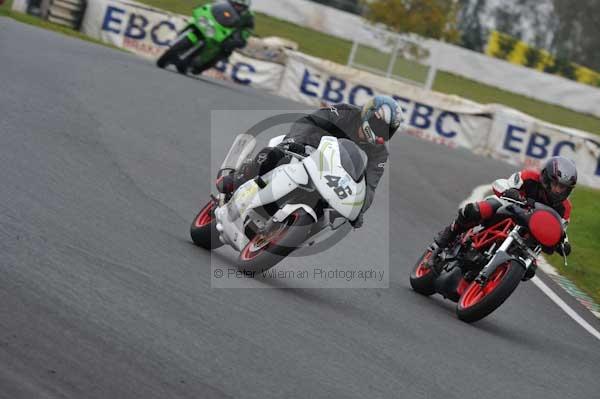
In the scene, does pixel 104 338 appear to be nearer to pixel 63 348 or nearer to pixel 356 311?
pixel 63 348

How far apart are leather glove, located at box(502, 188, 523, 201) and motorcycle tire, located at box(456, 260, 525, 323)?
654 mm

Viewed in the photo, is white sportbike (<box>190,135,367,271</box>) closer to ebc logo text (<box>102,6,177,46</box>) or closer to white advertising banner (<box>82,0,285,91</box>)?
white advertising banner (<box>82,0,285,91</box>)

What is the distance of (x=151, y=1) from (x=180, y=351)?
1300 inches

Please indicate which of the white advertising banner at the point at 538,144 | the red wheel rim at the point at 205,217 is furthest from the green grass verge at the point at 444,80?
the red wheel rim at the point at 205,217

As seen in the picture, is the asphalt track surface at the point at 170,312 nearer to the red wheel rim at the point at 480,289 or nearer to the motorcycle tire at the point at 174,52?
the red wheel rim at the point at 480,289

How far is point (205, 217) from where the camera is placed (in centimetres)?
929

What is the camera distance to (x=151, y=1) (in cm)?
3809

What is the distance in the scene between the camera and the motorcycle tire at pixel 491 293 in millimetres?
9234

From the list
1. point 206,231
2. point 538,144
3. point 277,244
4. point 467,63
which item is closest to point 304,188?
point 277,244

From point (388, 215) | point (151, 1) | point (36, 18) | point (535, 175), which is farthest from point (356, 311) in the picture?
point (151, 1)

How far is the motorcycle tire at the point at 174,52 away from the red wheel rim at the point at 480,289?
46.1 ft

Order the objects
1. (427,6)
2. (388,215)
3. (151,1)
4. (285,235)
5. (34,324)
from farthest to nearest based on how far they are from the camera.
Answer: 1. (427,6)
2. (151,1)
3. (388,215)
4. (285,235)
5. (34,324)

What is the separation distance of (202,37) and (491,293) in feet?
49.1

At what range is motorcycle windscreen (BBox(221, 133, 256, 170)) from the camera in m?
9.07
